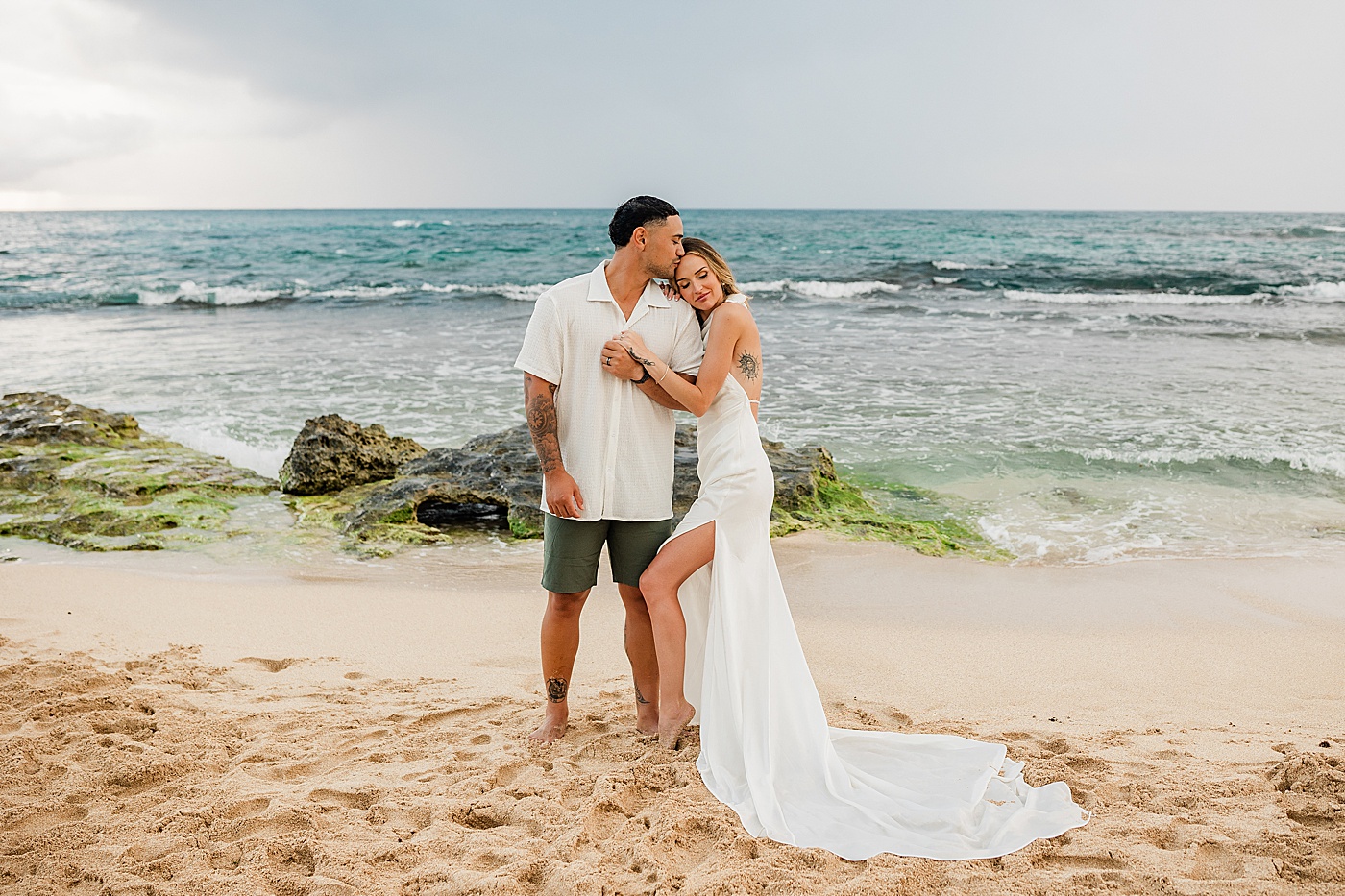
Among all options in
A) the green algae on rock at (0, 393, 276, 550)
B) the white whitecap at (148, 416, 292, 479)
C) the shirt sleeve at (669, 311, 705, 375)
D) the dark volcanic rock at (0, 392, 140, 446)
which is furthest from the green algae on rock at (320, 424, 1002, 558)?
the shirt sleeve at (669, 311, 705, 375)

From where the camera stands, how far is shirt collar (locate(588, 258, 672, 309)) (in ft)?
11.6

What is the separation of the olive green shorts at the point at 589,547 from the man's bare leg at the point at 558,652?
0.29 ft

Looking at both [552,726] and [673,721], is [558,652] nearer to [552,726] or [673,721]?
[552,726]

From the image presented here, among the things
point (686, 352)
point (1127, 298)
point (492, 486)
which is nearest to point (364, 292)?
point (492, 486)

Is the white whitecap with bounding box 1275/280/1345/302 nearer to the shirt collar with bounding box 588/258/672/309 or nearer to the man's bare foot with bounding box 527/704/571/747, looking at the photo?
the shirt collar with bounding box 588/258/672/309

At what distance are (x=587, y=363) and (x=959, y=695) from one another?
93.5 inches

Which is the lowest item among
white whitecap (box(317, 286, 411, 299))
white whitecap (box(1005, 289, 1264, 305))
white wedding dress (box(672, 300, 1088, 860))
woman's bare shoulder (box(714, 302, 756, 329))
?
white wedding dress (box(672, 300, 1088, 860))

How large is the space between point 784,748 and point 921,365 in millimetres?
11687

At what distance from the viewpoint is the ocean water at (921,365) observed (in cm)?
799

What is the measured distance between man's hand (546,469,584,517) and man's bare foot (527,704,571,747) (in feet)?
2.80

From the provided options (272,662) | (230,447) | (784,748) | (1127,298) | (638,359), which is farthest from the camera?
(1127,298)

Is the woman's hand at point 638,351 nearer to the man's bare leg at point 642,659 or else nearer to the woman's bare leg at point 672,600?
the woman's bare leg at point 672,600

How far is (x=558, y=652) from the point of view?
3.78 meters

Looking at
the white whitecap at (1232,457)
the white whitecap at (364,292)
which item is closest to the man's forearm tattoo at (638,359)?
the white whitecap at (1232,457)
